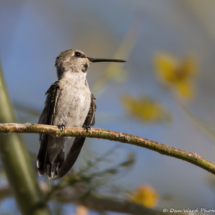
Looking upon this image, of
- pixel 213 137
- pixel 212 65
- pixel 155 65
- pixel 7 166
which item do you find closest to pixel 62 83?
pixel 155 65

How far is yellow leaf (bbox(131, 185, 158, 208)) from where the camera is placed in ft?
7.70

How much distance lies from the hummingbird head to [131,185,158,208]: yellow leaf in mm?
1547

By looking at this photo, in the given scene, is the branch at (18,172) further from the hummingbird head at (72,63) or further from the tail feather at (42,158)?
the hummingbird head at (72,63)

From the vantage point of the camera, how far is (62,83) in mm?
2932

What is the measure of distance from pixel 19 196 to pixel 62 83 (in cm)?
134

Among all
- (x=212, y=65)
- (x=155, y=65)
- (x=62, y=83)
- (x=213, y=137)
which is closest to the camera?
(x=213, y=137)

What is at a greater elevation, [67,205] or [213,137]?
[213,137]

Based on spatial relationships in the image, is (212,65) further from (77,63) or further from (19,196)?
(19,196)

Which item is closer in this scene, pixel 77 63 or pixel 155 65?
pixel 155 65

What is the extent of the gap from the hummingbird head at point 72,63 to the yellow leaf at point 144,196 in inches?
60.9

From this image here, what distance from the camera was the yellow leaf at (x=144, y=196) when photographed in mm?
2348

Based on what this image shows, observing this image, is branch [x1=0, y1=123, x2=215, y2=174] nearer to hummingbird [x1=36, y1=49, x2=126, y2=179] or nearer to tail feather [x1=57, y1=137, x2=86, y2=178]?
tail feather [x1=57, y1=137, x2=86, y2=178]

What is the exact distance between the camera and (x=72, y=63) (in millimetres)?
3531

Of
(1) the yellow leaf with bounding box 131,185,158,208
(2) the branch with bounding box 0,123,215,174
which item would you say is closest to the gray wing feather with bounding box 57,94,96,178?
(1) the yellow leaf with bounding box 131,185,158,208
